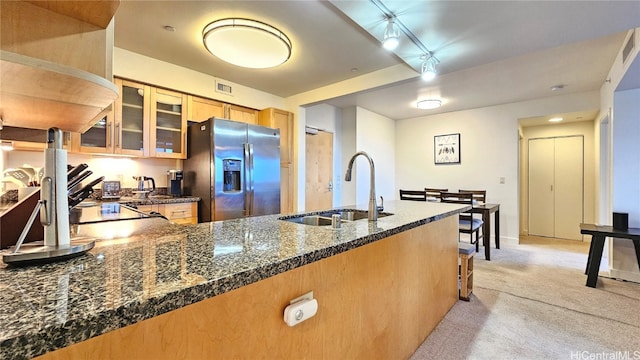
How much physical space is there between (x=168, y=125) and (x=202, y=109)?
1.39ft

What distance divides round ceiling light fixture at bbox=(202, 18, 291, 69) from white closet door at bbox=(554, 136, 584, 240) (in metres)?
5.42

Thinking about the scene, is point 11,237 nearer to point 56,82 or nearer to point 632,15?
point 56,82

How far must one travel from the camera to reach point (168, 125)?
10.4 ft

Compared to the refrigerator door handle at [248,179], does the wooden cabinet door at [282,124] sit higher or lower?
higher

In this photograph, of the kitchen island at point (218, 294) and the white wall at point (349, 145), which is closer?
the kitchen island at point (218, 294)

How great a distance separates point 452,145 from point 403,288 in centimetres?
454

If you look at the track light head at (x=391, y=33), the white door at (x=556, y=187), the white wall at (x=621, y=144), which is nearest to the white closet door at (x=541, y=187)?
the white door at (x=556, y=187)

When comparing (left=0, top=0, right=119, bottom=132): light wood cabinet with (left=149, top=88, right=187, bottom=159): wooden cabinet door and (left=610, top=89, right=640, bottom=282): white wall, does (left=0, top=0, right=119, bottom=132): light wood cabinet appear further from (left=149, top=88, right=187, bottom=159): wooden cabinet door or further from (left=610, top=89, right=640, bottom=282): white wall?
(left=610, top=89, right=640, bottom=282): white wall

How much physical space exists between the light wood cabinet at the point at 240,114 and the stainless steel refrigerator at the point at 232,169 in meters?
0.49

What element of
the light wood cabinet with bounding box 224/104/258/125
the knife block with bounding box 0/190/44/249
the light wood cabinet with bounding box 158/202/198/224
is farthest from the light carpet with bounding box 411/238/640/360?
the light wood cabinet with bounding box 224/104/258/125

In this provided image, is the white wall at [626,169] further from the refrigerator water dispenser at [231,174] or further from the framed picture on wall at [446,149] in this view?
the refrigerator water dispenser at [231,174]

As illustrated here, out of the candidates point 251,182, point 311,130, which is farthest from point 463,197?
point 251,182

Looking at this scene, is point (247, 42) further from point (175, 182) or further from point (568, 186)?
point (568, 186)

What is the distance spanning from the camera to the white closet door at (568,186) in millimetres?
4973
